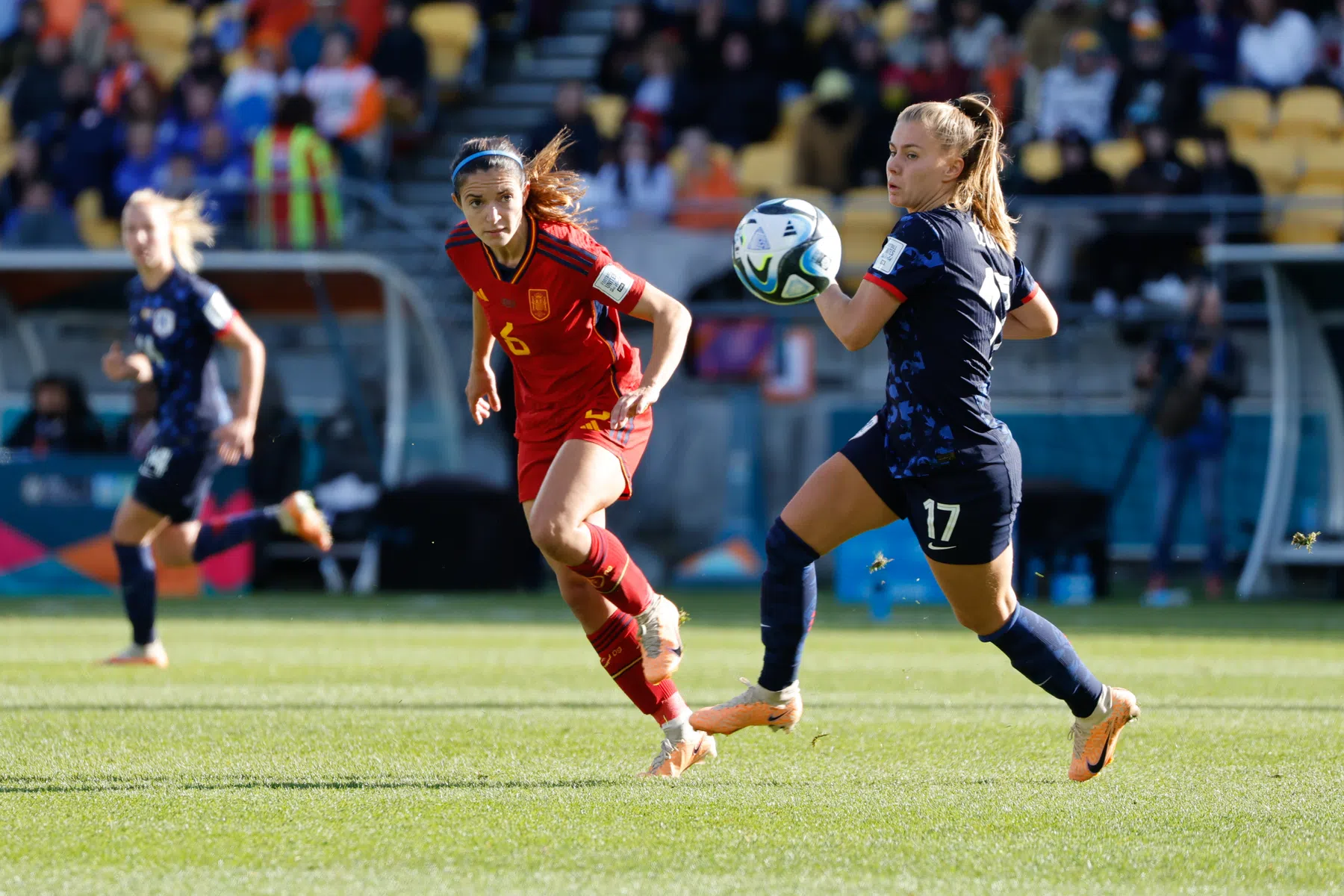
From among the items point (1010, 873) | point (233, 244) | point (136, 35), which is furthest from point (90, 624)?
point (136, 35)

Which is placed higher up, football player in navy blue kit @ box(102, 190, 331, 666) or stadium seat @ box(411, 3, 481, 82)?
stadium seat @ box(411, 3, 481, 82)

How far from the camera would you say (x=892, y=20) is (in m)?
19.6

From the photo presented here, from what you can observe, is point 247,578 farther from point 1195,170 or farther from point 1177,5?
point 1177,5

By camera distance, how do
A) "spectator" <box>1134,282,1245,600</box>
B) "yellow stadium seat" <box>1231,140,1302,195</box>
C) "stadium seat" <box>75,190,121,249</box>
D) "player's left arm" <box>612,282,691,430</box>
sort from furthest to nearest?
"stadium seat" <box>75,190,121,249</box> → "yellow stadium seat" <box>1231,140,1302,195</box> → "spectator" <box>1134,282,1245,600</box> → "player's left arm" <box>612,282,691,430</box>

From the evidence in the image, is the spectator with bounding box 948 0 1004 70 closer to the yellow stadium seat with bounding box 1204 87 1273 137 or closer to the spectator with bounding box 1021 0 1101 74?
the spectator with bounding box 1021 0 1101 74

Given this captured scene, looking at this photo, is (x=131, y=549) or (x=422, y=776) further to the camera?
(x=131, y=549)

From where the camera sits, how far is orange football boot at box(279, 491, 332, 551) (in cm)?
989

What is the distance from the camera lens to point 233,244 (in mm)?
17359

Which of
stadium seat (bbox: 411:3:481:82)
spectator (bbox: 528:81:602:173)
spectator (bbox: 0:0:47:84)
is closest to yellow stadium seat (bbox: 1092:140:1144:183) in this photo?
spectator (bbox: 528:81:602:173)

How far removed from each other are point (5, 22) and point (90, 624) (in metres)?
13.6

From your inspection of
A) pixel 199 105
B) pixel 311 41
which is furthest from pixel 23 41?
pixel 311 41

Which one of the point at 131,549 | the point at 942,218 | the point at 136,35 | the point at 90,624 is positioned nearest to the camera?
the point at 942,218

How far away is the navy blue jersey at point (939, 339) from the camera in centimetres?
533

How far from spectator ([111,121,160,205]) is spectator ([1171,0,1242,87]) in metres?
10.7
